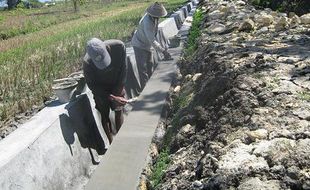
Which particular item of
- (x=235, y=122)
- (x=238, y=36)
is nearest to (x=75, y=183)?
(x=235, y=122)

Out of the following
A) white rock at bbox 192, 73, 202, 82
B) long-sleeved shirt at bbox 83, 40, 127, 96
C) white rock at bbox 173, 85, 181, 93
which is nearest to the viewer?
long-sleeved shirt at bbox 83, 40, 127, 96

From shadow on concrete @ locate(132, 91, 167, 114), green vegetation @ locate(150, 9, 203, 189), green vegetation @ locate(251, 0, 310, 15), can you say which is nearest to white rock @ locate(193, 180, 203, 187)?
green vegetation @ locate(150, 9, 203, 189)

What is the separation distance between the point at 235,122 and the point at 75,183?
2.07 meters

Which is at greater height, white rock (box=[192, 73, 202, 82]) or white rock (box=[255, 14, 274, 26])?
white rock (box=[255, 14, 274, 26])

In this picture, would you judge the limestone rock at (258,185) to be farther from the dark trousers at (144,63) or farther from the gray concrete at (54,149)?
the dark trousers at (144,63)

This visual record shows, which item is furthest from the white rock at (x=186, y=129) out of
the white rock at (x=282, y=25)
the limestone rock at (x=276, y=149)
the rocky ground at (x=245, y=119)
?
the white rock at (x=282, y=25)

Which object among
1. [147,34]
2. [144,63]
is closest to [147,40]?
[147,34]

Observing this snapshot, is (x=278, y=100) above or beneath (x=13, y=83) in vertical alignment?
above

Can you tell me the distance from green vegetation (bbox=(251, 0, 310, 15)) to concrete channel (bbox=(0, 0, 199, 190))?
277 inches

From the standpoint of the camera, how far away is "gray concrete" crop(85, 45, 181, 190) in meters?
4.50

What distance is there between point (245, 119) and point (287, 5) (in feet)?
33.9

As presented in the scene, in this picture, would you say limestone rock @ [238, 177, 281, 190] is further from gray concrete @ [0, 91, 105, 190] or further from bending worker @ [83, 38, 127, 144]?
bending worker @ [83, 38, 127, 144]

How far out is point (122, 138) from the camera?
539cm

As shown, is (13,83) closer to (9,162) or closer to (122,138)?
(122,138)
